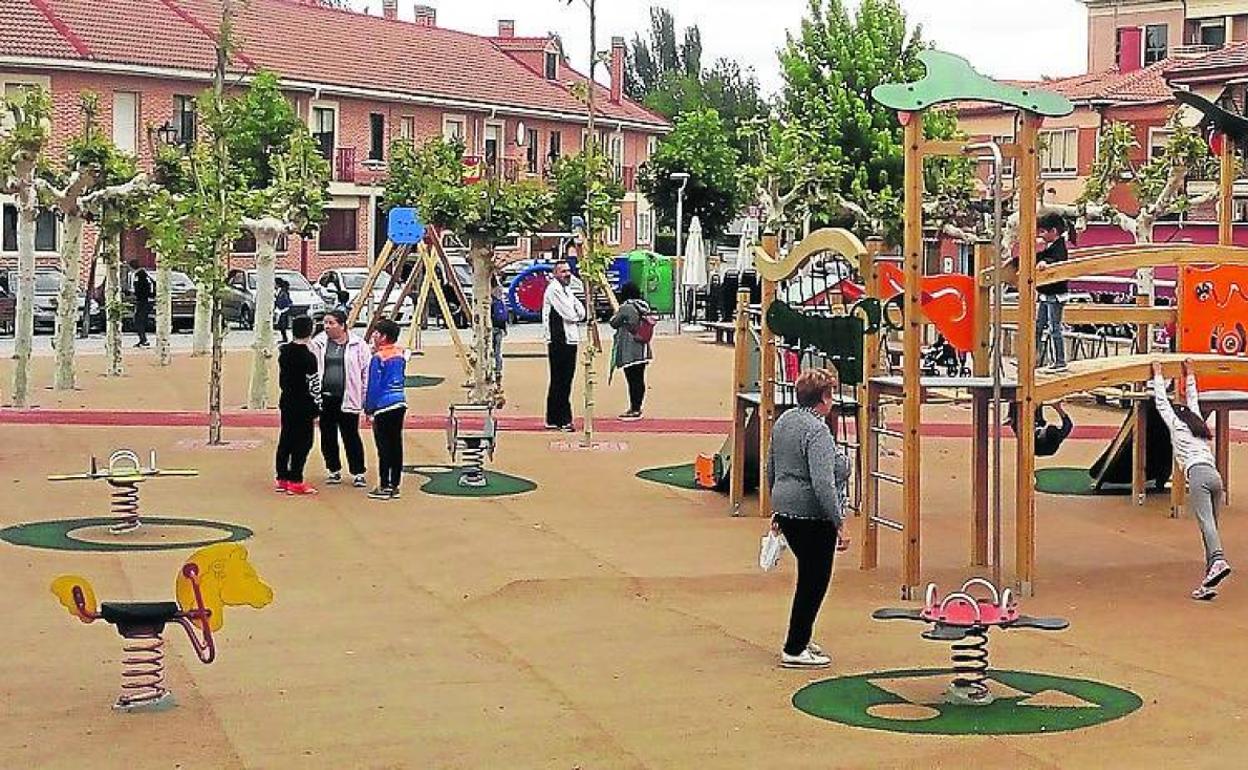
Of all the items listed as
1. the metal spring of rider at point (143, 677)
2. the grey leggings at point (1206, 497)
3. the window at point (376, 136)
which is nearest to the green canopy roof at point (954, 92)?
the grey leggings at point (1206, 497)

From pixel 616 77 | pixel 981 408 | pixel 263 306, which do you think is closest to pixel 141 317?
pixel 263 306

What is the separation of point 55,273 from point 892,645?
3683cm

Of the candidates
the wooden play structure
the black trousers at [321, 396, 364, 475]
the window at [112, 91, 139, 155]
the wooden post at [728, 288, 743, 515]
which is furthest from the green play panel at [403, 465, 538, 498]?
the window at [112, 91, 139, 155]

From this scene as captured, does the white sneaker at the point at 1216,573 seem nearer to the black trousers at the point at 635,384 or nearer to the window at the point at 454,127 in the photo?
the black trousers at the point at 635,384

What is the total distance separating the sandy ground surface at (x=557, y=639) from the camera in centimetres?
940

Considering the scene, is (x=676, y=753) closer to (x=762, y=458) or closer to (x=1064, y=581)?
(x=1064, y=581)

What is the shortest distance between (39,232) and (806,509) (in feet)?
146

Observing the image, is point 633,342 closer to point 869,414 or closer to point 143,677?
point 869,414

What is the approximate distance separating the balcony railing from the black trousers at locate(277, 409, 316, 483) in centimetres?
4288

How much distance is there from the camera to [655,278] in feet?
196

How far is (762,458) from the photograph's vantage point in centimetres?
1747

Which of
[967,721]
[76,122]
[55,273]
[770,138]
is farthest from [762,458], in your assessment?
[76,122]

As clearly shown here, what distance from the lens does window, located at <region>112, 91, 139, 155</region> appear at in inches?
2136

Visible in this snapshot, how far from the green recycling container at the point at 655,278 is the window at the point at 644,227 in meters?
15.6
